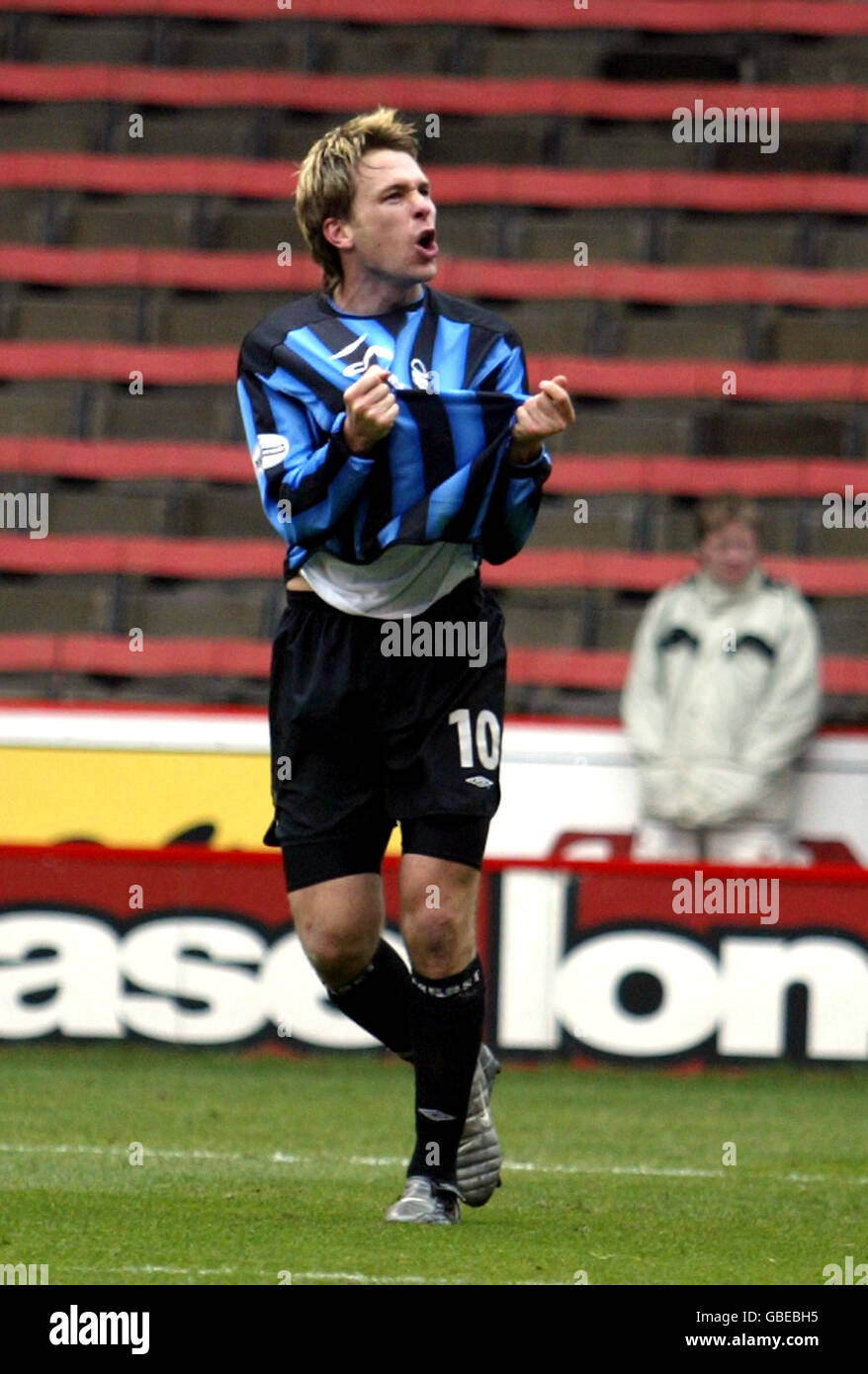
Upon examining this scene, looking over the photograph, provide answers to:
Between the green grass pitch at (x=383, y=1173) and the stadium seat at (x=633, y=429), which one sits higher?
the stadium seat at (x=633, y=429)

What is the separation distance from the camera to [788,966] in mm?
7059

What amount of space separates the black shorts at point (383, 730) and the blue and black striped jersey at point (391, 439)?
0.14 metres

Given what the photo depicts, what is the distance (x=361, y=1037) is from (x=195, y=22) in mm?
5889

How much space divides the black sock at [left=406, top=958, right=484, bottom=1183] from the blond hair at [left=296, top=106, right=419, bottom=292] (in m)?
1.35

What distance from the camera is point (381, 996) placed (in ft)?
15.0

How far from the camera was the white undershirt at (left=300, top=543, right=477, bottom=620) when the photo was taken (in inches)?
169

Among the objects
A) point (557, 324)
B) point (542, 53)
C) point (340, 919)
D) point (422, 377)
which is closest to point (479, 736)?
point (340, 919)

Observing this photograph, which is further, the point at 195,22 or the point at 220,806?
the point at 195,22

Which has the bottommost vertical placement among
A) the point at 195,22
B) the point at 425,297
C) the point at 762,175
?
the point at 425,297

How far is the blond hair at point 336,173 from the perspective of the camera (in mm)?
4438

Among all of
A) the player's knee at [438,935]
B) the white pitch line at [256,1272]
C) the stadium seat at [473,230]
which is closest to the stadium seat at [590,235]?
the stadium seat at [473,230]

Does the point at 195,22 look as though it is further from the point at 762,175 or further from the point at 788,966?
the point at 788,966

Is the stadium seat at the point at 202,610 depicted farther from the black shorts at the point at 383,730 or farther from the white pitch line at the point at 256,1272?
the white pitch line at the point at 256,1272
